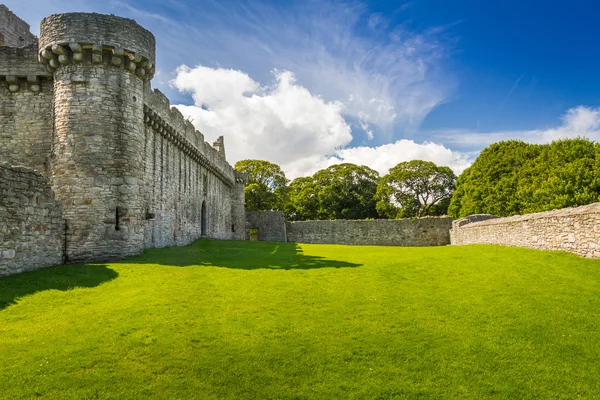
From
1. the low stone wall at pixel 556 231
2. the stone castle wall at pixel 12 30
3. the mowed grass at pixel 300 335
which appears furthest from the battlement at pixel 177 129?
the low stone wall at pixel 556 231

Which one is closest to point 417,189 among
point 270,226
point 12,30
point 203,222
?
point 270,226

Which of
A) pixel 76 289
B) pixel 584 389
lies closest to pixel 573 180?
pixel 584 389

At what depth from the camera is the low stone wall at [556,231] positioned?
11.1 meters

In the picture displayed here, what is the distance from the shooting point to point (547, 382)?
5.38 m

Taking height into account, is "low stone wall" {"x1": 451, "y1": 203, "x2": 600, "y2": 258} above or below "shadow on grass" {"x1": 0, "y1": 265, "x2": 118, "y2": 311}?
above

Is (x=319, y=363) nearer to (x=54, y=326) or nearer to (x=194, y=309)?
(x=194, y=309)

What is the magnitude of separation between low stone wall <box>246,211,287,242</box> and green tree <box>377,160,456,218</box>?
16403 mm

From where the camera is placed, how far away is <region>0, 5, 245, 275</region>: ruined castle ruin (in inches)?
445

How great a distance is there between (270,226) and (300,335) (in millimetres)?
32666

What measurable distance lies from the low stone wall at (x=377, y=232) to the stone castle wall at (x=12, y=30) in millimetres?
25809

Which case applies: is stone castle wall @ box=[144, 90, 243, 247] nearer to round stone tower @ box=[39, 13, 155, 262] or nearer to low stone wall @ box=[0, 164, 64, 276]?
round stone tower @ box=[39, 13, 155, 262]

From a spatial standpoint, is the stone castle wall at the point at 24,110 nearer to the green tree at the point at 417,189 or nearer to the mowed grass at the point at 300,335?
the mowed grass at the point at 300,335

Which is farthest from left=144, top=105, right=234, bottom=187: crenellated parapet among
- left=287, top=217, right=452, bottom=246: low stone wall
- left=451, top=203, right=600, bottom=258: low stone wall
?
left=451, top=203, right=600, bottom=258: low stone wall

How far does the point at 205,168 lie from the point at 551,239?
68.7 feet
